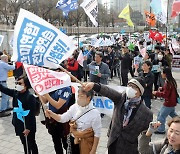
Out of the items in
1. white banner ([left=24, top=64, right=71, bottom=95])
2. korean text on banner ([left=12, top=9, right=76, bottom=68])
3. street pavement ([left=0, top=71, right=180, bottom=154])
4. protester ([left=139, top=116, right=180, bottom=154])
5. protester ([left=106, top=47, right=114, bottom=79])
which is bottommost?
street pavement ([left=0, top=71, right=180, bottom=154])

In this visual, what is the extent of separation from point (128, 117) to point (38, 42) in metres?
1.36

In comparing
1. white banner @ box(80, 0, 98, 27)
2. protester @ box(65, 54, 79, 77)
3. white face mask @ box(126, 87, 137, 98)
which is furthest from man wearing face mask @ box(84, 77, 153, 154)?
white banner @ box(80, 0, 98, 27)

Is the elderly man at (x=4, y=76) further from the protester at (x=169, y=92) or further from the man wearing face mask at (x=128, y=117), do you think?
the man wearing face mask at (x=128, y=117)

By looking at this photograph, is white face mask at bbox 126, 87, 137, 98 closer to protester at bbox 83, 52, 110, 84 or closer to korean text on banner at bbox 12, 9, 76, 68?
korean text on banner at bbox 12, 9, 76, 68

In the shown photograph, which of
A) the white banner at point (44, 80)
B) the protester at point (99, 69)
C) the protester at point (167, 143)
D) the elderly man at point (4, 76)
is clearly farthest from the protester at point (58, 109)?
the elderly man at point (4, 76)

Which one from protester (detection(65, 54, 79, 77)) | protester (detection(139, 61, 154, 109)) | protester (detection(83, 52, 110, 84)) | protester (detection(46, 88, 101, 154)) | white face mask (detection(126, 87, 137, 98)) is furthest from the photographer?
protester (detection(65, 54, 79, 77))

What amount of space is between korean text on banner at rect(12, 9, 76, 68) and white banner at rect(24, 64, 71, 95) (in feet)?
0.34

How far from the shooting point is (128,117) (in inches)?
127

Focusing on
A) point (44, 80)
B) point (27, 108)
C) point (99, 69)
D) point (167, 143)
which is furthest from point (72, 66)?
point (167, 143)

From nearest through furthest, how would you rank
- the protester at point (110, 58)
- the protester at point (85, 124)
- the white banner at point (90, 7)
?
the protester at point (85, 124) → the white banner at point (90, 7) → the protester at point (110, 58)

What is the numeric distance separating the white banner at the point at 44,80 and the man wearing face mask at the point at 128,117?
406 millimetres

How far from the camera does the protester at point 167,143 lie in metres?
2.19

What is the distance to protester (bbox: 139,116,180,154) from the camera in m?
2.19

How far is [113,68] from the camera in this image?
13.1 metres
